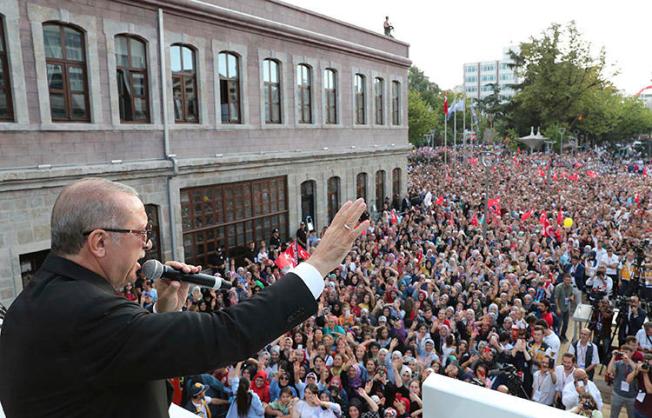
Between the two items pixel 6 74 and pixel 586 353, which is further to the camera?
pixel 6 74

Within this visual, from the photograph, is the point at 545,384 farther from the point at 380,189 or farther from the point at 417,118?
the point at 417,118

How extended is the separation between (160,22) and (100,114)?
3255 millimetres

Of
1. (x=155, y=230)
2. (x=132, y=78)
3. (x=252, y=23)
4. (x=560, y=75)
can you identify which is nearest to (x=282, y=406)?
(x=155, y=230)

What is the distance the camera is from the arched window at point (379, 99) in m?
26.0

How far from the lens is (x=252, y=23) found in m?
17.9

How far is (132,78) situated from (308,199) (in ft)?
30.3

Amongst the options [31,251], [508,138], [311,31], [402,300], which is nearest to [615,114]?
[508,138]

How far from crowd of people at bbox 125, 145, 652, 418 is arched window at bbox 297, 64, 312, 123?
4.81 meters

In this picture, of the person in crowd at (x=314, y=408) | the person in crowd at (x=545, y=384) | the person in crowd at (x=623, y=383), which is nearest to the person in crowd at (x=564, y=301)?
the person in crowd at (x=623, y=383)

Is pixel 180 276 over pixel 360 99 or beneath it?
beneath

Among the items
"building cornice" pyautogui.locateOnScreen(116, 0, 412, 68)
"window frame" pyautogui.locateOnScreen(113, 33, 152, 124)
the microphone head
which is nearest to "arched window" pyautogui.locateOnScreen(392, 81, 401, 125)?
"building cornice" pyautogui.locateOnScreen(116, 0, 412, 68)

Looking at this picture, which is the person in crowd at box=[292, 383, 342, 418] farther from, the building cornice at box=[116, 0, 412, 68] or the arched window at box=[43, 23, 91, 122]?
the building cornice at box=[116, 0, 412, 68]

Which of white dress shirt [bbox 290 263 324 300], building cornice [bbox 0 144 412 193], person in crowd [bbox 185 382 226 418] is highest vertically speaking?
white dress shirt [bbox 290 263 324 300]

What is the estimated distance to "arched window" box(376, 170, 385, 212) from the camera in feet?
88.0
